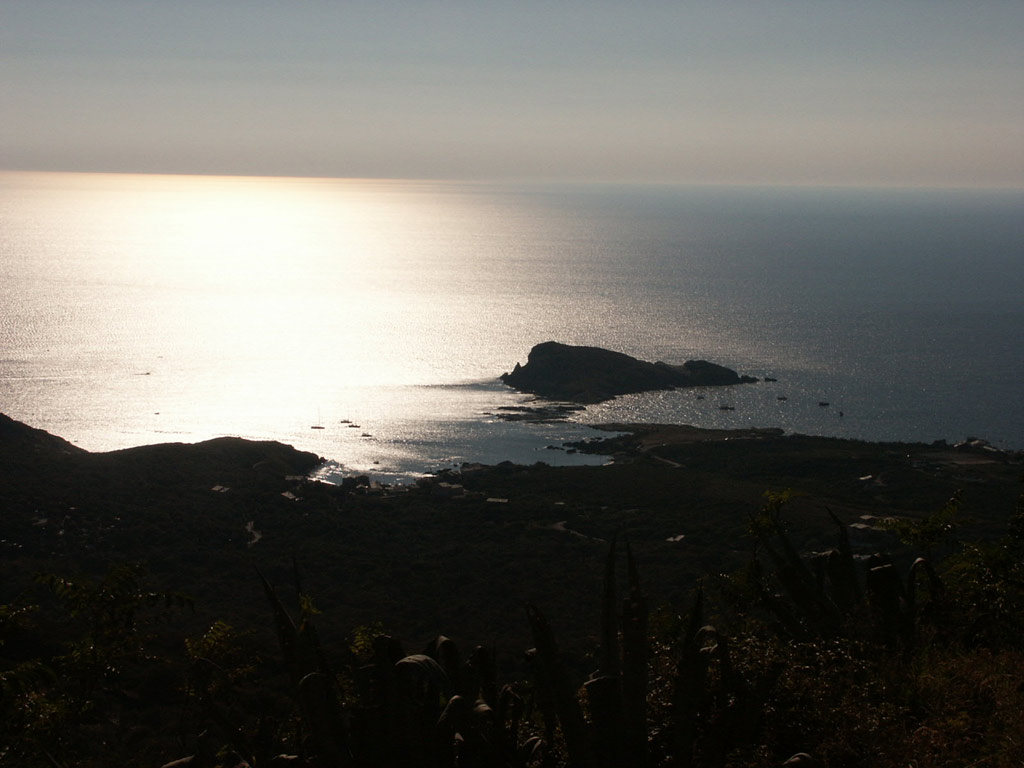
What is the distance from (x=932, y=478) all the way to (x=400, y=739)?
50.8 meters

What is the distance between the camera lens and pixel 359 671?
6543 mm

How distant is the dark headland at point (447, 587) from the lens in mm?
7219

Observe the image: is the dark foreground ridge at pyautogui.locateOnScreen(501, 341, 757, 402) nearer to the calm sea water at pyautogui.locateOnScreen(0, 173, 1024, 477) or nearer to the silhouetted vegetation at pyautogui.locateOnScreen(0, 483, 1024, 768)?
the calm sea water at pyautogui.locateOnScreen(0, 173, 1024, 477)

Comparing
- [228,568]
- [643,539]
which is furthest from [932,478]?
[228,568]

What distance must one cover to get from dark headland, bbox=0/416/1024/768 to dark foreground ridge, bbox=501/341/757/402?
13.3 m

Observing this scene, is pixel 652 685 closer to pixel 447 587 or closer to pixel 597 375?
pixel 447 587

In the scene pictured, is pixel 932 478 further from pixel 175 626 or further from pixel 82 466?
pixel 82 466

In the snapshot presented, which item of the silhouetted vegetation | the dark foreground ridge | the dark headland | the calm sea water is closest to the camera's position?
the silhouetted vegetation

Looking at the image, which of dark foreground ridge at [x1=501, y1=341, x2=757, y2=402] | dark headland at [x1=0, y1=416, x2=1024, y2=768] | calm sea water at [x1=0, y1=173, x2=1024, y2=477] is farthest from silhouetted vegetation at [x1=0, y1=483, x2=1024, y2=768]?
dark foreground ridge at [x1=501, y1=341, x2=757, y2=402]

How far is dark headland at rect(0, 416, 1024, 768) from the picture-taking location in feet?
23.7

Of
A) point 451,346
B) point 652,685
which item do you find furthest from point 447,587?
point 451,346

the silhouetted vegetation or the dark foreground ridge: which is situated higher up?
the silhouetted vegetation

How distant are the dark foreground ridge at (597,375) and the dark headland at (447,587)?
13293 millimetres

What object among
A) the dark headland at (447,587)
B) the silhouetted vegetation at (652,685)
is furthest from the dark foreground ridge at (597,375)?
the silhouetted vegetation at (652,685)
